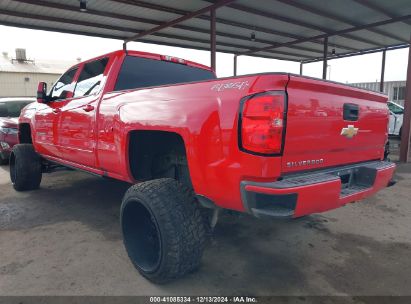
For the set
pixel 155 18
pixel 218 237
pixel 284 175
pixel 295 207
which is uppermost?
pixel 155 18

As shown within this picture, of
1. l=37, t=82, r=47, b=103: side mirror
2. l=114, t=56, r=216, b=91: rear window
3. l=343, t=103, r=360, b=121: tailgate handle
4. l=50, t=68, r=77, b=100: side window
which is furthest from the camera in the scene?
l=37, t=82, r=47, b=103: side mirror

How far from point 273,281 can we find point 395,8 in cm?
937

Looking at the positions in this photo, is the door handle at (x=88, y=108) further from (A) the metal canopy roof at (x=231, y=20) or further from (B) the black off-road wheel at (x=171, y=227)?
(A) the metal canopy roof at (x=231, y=20)

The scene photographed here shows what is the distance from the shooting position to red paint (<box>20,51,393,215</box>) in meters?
1.91

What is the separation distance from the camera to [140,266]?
252 centimetres

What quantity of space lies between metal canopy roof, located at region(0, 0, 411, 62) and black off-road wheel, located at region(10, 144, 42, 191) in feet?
15.5

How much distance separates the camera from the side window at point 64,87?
4219mm

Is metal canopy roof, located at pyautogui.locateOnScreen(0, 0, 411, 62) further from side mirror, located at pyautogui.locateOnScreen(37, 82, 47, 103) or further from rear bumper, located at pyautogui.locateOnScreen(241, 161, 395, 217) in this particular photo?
rear bumper, located at pyautogui.locateOnScreen(241, 161, 395, 217)

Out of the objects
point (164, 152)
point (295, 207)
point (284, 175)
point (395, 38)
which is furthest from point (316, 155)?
point (395, 38)

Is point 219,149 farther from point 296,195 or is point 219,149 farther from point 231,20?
point 231,20

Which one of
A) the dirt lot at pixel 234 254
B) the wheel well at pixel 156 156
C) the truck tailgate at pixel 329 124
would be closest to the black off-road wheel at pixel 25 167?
the dirt lot at pixel 234 254

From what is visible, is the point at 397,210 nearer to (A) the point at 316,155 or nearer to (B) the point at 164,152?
(A) the point at 316,155

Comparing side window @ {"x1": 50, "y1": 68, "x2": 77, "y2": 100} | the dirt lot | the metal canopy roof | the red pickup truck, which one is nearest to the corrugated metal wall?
the metal canopy roof

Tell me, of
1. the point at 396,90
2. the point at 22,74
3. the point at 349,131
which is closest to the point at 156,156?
the point at 349,131
